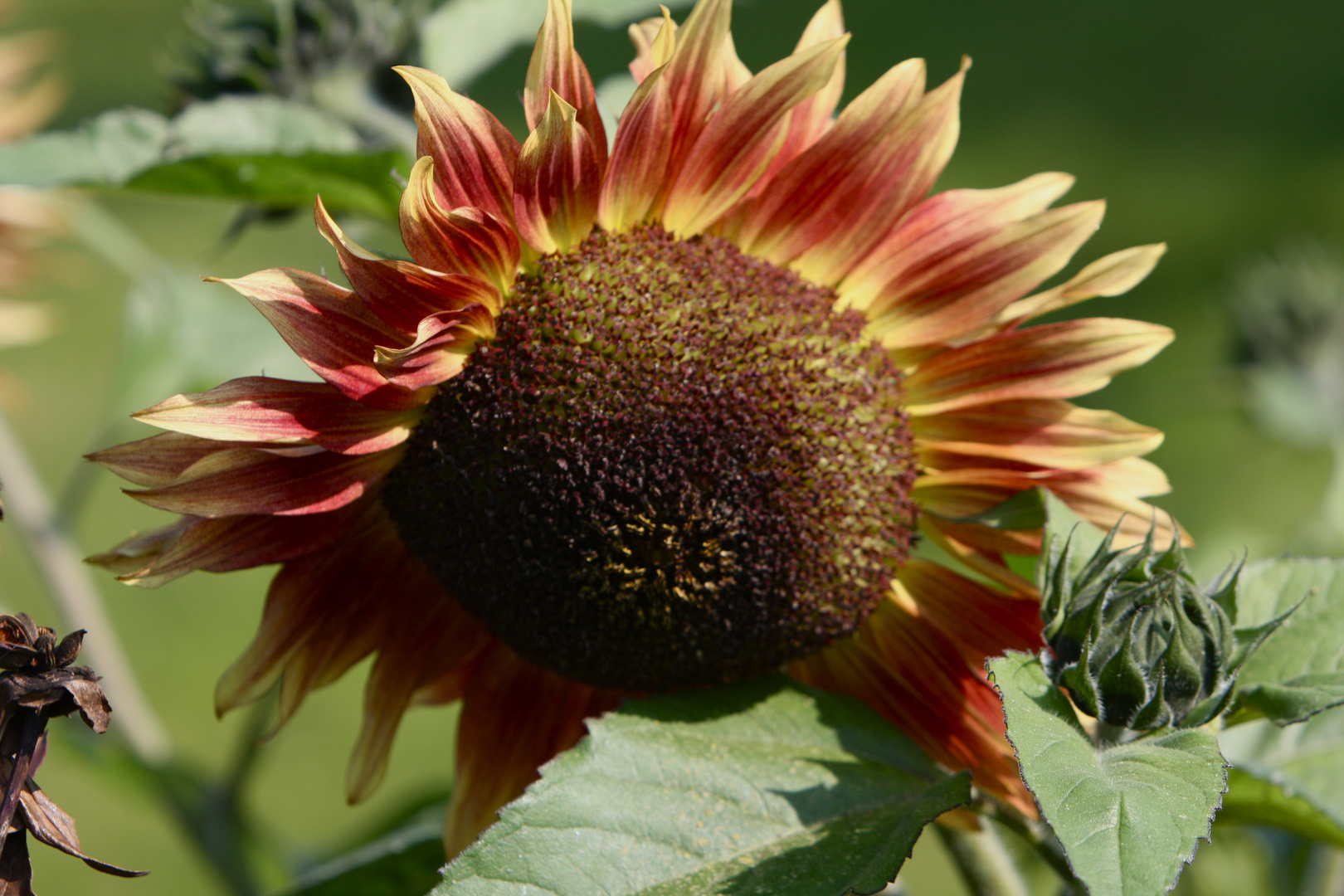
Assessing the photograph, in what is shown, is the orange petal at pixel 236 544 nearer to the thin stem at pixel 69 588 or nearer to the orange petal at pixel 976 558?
the orange petal at pixel 976 558

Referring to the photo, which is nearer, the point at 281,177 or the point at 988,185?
the point at 281,177

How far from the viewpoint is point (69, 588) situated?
3.76 feet

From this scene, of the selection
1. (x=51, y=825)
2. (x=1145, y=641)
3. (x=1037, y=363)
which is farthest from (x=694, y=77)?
(x=51, y=825)

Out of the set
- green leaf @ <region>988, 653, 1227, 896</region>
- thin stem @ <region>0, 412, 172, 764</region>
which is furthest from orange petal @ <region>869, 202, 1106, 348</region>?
thin stem @ <region>0, 412, 172, 764</region>

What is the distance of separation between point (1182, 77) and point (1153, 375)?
1.61 meters

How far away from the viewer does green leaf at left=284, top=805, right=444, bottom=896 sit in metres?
0.78

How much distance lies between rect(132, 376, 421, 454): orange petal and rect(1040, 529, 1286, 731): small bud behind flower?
0.35 meters

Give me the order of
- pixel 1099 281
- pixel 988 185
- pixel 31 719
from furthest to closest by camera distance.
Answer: pixel 988 185
pixel 1099 281
pixel 31 719

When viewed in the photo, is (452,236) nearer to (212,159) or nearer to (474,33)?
(212,159)

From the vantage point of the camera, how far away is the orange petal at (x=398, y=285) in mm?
580

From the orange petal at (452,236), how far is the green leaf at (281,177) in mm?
145

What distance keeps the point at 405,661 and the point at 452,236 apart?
285mm

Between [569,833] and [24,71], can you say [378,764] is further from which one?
[24,71]

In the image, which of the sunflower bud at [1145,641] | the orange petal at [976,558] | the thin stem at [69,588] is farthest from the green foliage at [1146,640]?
the thin stem at [69,588]
